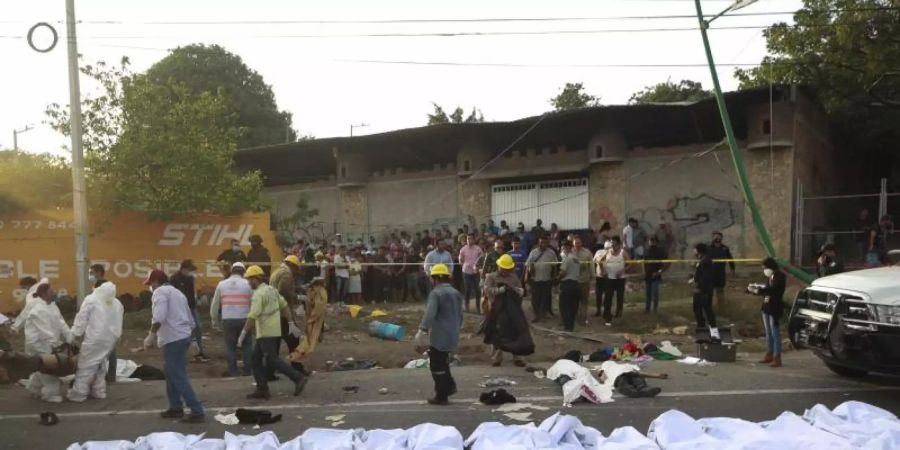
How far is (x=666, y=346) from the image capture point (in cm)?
1030

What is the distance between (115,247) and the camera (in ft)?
51.2

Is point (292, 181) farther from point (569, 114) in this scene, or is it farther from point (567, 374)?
point (567, 374)

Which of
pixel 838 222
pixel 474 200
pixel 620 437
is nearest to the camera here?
pixel 620 437

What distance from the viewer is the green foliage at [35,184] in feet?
51.5

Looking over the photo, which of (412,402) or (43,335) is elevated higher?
(43,335)

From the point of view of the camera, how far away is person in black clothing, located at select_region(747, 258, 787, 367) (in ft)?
29.9

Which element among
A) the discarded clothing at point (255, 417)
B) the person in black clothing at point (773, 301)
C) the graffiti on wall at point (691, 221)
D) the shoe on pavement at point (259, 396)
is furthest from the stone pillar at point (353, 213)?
the discarded clothing at point (255, 417)

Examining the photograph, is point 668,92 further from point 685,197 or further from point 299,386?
point 299,386

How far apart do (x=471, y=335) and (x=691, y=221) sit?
7.95m

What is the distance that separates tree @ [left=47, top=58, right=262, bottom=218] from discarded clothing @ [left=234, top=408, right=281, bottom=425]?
8.89 metres

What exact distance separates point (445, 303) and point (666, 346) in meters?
4.27

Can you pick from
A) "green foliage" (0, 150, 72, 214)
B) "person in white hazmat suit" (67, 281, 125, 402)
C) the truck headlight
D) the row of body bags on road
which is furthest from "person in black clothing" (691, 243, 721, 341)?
"green foliage" (0, 150, 72, 214)

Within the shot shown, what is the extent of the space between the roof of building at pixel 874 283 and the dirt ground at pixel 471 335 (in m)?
3.73

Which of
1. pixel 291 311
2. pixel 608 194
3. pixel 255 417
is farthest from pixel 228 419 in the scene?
pixel 608 194
